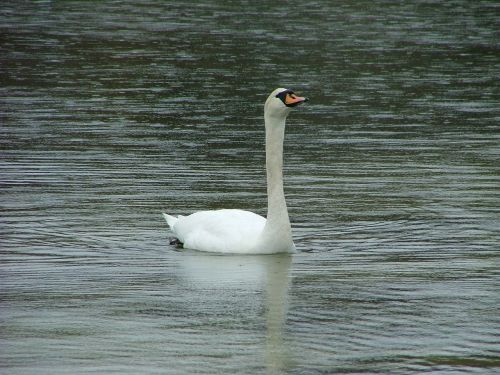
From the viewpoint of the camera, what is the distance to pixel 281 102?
40.2 feet

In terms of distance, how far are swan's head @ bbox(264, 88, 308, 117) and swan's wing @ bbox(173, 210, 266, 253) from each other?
912mm

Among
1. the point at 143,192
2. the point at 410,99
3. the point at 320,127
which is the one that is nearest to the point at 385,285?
the point at 143,192

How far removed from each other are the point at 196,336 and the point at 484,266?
327 centimetres

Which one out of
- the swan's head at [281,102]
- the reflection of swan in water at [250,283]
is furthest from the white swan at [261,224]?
the reflection of swan in water at [250,283]

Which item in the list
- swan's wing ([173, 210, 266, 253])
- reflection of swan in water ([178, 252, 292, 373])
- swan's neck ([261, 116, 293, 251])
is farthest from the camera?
swan's wing ([173, 210, 266, 253])

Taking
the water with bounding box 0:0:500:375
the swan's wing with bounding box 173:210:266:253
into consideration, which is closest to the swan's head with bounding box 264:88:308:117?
the swan's wing with bounding box 173:210:266:253

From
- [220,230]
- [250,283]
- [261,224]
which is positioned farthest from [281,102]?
[250,283]

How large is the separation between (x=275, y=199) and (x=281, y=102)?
0.82 meters

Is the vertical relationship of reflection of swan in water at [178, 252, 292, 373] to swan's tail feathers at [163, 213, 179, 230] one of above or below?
below

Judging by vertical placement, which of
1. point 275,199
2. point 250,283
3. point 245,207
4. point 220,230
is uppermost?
point 245,207

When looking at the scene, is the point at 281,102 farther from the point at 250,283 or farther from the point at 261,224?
the point at 250,283

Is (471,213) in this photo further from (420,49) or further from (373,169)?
(420,49)

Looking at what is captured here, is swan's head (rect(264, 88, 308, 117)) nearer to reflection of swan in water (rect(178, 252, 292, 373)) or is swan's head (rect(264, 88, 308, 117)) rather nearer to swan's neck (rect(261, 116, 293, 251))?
swan's neck (rect(261, 116, 293, 251))

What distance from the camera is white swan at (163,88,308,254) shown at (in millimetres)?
11969
